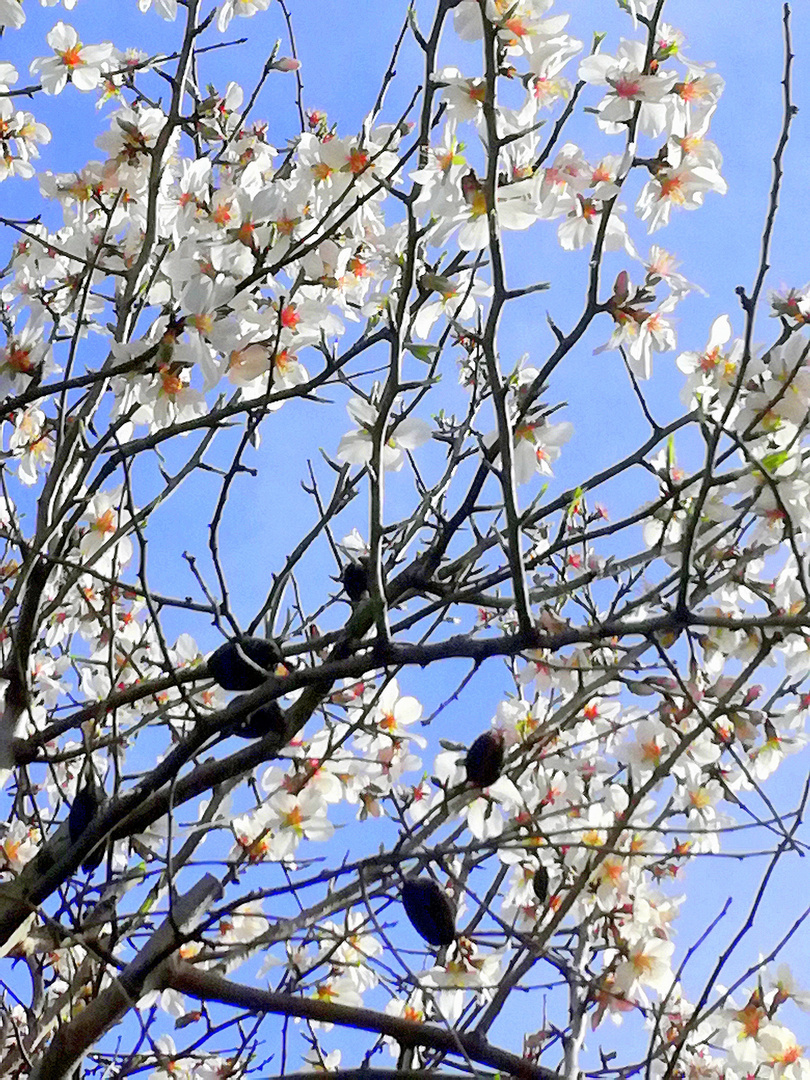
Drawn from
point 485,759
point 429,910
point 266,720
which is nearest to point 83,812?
point 266,720

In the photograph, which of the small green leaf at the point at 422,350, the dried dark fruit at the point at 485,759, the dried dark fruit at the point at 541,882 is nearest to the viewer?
the small green leaf at the point at 422,350

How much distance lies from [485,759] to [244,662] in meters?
0.51

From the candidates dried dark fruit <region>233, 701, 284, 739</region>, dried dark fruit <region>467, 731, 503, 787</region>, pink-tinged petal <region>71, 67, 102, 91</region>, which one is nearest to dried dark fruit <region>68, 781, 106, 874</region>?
dried dark fruit <region>233, 701, 284, 739</region>

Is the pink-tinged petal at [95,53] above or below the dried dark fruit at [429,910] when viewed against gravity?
above

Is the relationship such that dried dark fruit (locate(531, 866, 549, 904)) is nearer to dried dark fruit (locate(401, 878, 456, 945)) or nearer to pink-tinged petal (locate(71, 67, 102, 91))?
dried dark fruit (locate(401, 878, 456, 945))

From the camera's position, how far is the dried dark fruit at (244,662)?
1884 mm

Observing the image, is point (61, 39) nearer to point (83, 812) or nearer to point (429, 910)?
point (83, 812)

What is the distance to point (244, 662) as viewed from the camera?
187cm

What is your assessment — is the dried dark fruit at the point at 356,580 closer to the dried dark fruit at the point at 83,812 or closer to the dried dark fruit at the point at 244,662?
the dried dark fruit at the point at 244,662

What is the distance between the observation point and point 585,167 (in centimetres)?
169

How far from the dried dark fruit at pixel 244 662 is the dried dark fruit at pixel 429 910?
20.7 inches

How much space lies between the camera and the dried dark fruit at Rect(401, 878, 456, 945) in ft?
6.42

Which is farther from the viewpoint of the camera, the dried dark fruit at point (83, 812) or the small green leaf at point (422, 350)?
the dried dark fruit at point (83, 812)

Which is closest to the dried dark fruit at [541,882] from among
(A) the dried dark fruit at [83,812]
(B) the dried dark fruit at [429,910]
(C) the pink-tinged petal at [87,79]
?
(B) the dried dark fruit at [429,910]
